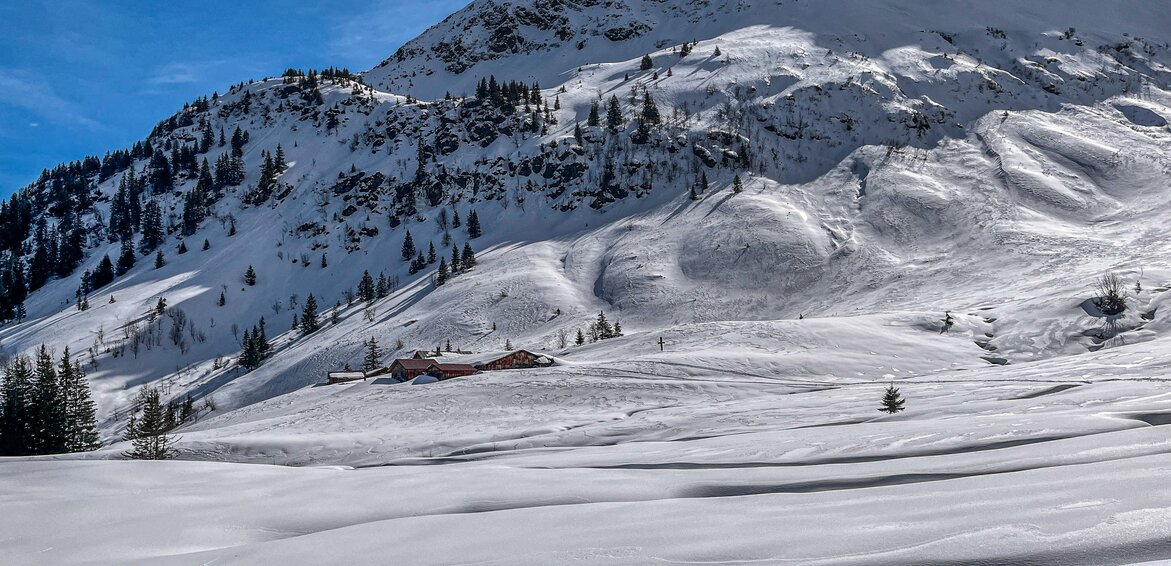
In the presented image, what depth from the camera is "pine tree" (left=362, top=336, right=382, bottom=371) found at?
64.2 m

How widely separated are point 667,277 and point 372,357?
3368cm

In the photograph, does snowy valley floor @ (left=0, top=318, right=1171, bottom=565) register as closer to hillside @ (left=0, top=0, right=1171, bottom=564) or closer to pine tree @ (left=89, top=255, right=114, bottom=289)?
hillside @ (left=0, top=0, right=1171, bottom=564)

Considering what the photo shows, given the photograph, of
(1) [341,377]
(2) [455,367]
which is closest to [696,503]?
(2) [455,367]

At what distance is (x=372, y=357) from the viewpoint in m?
65.5

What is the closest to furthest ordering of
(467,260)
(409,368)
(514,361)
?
(514,361) → (409,368) → (467,260)

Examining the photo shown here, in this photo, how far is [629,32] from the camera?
6786 inches

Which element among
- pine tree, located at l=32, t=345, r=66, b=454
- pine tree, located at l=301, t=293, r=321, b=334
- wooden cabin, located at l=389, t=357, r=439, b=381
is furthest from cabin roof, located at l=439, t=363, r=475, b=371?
pine tree, located at l=301, t=293, r=321, b=334

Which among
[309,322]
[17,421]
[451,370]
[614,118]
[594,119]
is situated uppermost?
[594,119]

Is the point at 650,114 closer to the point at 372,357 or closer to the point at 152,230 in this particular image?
the point at 372,357

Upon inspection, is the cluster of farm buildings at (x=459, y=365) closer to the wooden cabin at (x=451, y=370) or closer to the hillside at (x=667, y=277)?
the wooden cabin at (x=451, y=370)

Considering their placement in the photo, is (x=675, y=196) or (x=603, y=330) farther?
(x=675, y=196)

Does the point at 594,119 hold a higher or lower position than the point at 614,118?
higher

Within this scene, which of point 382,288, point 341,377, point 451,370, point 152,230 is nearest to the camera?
point 451,370

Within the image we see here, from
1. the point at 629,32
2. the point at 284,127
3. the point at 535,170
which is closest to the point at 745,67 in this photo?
the point at 535,170
